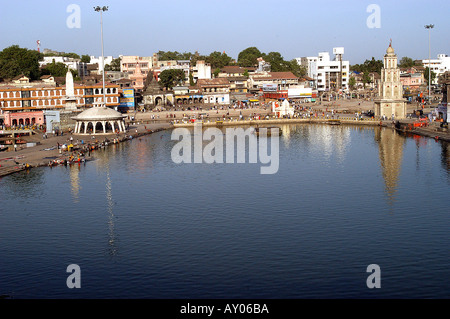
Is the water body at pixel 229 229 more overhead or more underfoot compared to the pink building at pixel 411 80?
more underfoot

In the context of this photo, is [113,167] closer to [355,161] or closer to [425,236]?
[355,161]

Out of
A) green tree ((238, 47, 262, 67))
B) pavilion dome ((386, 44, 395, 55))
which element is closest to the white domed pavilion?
pavilion dome ((386, 44, 395, 55))

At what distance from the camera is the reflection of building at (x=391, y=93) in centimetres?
7581

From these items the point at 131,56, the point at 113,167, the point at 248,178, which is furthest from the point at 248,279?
the point at 131,56

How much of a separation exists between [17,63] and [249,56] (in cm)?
7295

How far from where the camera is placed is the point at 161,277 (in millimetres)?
23078

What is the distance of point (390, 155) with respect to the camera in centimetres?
5147

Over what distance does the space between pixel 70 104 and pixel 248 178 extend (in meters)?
39.4

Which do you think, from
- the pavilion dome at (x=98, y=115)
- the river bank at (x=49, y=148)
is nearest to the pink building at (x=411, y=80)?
the river bank at (x=49, y=148)

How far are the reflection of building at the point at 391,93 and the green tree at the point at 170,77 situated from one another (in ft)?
162

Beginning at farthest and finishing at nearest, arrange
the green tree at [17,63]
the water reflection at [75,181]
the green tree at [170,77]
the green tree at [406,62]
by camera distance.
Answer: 1. the green tree at [406,62]
2. the green tree at [170,77]
3. the green tree at [17,63]
4. the water reflection at [75,181]

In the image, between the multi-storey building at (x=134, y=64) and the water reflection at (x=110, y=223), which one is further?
the multi-storey building at (x=134, y=64)

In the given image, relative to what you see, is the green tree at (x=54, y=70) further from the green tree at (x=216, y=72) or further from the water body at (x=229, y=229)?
the water body at (x=229, y=229)

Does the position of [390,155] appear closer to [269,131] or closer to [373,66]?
[269,131]
